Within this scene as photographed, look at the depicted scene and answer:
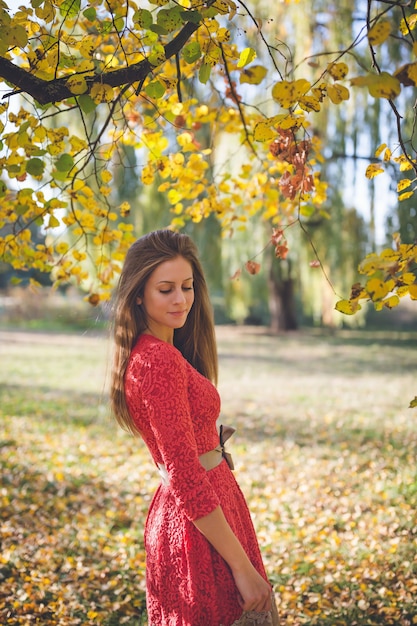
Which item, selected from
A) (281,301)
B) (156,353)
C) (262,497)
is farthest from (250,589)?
(281,301)

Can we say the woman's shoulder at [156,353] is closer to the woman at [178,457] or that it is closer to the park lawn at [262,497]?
the woman at [178,457]

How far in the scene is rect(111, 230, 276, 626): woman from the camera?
1.42 m

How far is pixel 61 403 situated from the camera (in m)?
7.24

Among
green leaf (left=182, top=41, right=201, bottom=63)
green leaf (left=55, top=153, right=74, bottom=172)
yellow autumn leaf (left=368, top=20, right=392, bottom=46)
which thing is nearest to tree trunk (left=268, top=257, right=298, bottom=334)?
green leaf (left=55, top=153, right=74, bottom=172)

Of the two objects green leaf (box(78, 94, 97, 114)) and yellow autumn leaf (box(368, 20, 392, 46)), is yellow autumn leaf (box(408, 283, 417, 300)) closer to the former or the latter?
yellow autumn leaf (box(368, 20, 392, 46))

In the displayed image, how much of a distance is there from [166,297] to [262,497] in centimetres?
283

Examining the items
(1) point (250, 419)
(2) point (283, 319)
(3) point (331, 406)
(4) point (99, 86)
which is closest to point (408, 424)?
(3) point (331, 406)

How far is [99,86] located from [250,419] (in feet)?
17.0

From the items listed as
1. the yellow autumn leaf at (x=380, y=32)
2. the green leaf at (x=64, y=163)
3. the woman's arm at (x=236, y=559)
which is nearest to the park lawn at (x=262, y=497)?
the woman's arm at (x=236, y=559)

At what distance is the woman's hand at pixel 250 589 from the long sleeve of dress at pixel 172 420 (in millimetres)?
198

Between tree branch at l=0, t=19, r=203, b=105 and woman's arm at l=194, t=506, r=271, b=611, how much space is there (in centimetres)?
120

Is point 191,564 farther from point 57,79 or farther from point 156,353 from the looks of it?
point 57,79

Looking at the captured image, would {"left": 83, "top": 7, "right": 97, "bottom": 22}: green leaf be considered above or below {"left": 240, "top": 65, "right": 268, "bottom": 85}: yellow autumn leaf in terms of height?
above

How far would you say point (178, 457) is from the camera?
141 centimetres
